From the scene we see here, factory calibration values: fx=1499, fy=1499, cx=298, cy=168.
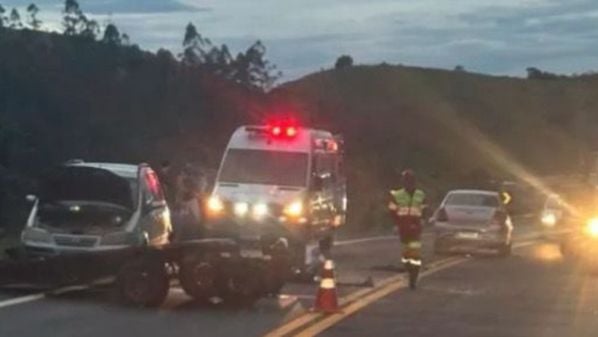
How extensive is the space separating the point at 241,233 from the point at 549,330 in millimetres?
5025

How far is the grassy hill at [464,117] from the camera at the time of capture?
9938 cm

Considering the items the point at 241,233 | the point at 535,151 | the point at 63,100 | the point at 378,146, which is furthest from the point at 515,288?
the point at 535,151

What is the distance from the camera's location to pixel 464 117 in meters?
130

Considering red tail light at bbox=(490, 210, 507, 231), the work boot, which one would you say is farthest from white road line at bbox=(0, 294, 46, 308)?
red tail light at bbox=(490, 210, 507, 231)

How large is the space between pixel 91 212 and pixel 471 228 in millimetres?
16830

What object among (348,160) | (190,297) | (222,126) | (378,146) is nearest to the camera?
(190,297)

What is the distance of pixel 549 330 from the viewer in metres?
17.4

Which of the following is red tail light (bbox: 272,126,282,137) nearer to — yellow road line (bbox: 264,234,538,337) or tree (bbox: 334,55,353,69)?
yellow road line (bbox: 264,234,538,337)

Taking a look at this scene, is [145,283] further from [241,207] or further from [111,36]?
[111,36]

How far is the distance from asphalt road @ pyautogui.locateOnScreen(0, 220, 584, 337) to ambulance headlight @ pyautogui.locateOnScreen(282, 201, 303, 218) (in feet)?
9.59

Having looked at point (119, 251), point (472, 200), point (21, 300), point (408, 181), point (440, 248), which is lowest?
point (440, 248)

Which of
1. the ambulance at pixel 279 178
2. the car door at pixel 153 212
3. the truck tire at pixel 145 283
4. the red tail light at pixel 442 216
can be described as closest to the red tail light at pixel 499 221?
the red tail light at pixel 442 216

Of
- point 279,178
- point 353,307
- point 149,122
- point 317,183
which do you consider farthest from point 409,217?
point 149,122

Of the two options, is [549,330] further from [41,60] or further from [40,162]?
[41,60]
